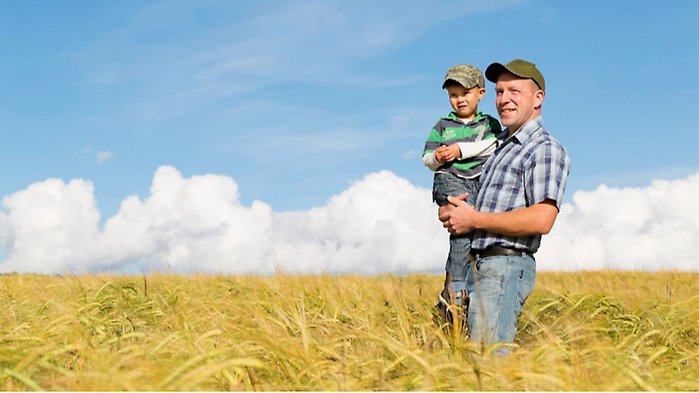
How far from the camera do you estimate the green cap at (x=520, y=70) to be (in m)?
4.09

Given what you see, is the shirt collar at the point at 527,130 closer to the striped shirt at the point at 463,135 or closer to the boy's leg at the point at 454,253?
the striped shirt at the point at 463,135

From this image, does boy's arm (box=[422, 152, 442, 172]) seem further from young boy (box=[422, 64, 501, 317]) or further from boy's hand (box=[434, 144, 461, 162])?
boy's hand (box=[434, 144, 461, 162])

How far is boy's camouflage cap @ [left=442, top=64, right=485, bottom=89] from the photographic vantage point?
5066 millimetres

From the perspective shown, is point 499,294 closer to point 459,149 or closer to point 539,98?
point 539,98

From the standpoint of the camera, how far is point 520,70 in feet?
13.4

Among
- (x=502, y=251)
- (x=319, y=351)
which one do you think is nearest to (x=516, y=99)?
(x=502, y=251)

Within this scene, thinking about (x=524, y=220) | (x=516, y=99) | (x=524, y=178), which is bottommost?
(x=524, y=220)

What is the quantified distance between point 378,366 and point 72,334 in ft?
7.10

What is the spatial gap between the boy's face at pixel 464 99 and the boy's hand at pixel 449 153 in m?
0.41

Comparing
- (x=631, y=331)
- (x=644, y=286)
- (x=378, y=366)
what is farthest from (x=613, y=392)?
(x=644, y=286)

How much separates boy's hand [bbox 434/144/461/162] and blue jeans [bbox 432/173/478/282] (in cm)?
17

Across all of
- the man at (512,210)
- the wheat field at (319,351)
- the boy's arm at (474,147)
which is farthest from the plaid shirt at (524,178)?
the boy's arm at (474,147)

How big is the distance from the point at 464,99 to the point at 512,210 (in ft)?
4.72

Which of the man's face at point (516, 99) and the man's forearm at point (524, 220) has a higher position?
the man's face at point (516, 99)
